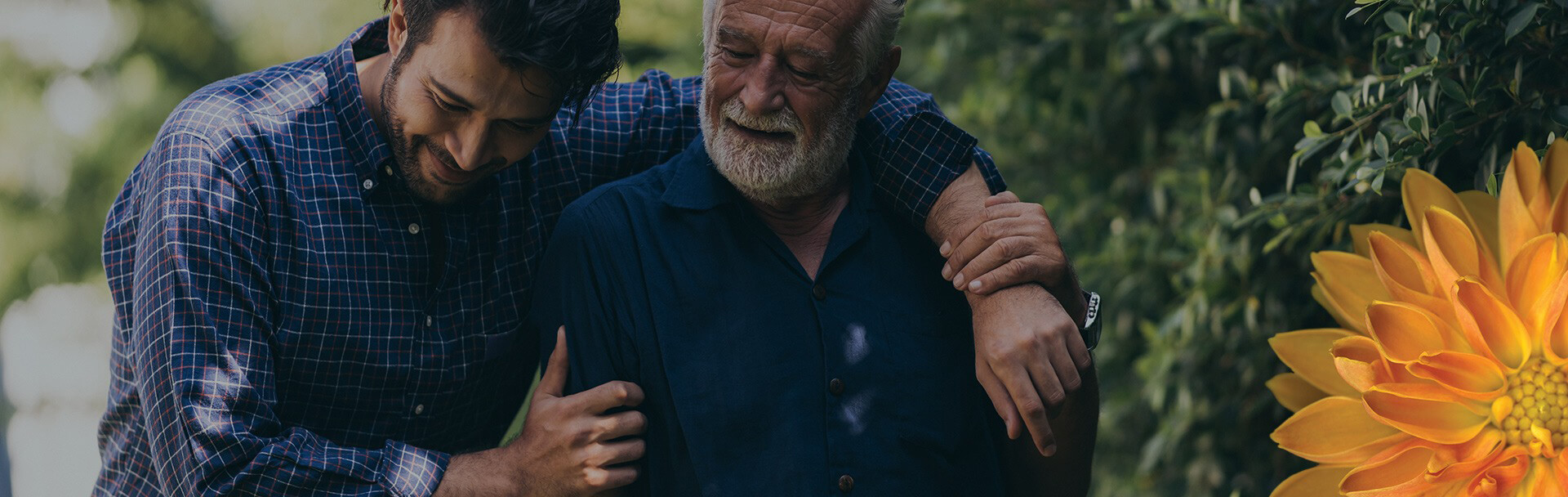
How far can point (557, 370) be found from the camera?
2.02m

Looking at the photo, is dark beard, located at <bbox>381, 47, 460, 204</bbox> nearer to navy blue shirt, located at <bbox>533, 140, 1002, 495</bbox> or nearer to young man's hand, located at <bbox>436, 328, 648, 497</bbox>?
navy blue shirt, located at <bbox>533, 140, 1002, 495</bbox>

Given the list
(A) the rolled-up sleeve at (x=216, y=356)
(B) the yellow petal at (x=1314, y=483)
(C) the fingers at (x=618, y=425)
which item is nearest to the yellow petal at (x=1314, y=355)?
(B) the yellow petal at (x=1314, y=483)

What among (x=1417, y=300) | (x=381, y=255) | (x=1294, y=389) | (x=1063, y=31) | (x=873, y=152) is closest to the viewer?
(x=1417, y=300)

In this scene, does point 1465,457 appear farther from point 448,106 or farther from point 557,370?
point 448,106

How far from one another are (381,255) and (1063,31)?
5.92 feet

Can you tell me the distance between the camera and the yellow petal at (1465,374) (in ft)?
5.24

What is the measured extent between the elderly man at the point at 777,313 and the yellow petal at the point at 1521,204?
0.64 meters

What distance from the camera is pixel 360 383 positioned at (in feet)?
6.86

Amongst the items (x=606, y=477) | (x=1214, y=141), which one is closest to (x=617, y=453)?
(x=606, y=477)

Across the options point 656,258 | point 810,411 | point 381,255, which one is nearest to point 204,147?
point 381,255

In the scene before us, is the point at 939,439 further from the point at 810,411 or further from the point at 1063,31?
the point at 1063,31

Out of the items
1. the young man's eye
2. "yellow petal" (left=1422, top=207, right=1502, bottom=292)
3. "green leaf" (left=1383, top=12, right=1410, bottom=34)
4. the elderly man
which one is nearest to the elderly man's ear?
the elderly man

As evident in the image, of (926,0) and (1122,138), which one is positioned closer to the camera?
(1122,138)

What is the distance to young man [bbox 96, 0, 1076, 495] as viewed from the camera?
189cm
